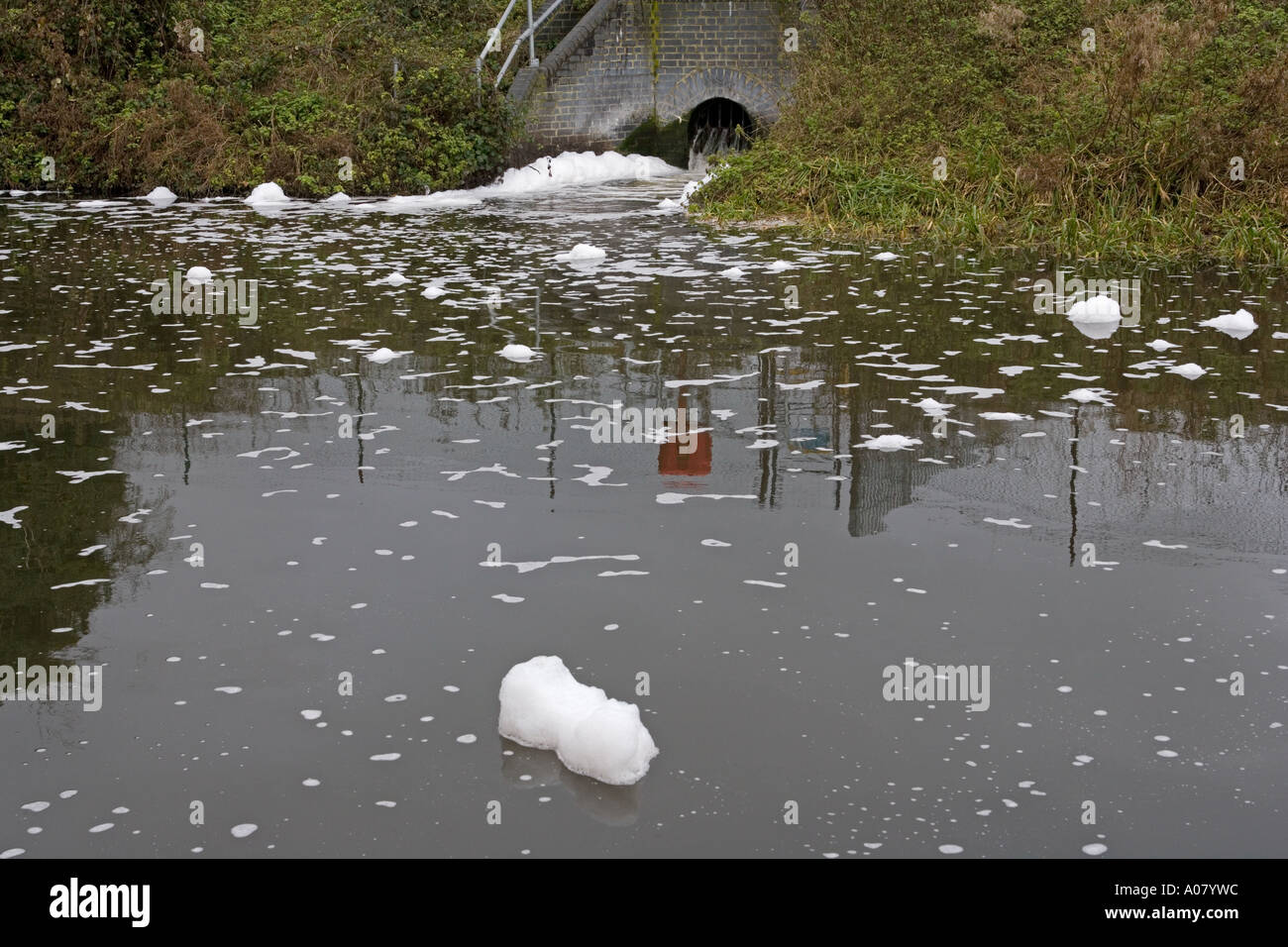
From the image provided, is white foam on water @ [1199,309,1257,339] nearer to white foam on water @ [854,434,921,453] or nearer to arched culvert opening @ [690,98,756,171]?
white foam on water @ [854,434,921,453]

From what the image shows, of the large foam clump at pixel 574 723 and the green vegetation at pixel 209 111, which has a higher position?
the green vegetation at pixel 209 111

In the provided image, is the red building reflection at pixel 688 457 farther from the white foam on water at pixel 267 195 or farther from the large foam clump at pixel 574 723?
the white foam on water at pixel 267 195

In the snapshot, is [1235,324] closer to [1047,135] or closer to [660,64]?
[1047,135]

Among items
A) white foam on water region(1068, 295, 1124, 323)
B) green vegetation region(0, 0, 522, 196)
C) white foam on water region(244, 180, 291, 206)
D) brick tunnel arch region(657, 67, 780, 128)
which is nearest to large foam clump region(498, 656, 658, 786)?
white foam on water region(1068, 295, 1124, 323)

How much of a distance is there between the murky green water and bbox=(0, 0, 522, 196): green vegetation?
10766 mm

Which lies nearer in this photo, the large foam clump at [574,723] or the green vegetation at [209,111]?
the large foam clump at [574,723]

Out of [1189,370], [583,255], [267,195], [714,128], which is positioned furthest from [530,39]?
[1189,370]

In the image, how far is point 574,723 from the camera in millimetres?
4402

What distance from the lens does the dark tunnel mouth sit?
2861 cm

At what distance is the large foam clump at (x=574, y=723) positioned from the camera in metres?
→ 4.25

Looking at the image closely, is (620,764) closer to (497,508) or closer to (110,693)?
(110,693)

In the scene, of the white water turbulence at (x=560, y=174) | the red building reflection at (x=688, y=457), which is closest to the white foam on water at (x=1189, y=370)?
the red building reflection at (x=688, y=457)

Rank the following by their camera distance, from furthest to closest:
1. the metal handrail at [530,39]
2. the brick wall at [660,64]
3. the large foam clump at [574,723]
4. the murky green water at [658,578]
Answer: the brick wall at [660,64]
the metal handrail at [530,39]
the large foam clump at [574,723]
the murky green water at [658,578]

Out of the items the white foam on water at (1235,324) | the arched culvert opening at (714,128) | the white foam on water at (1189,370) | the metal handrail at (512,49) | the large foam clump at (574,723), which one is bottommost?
the large foam clump at (574,723)
